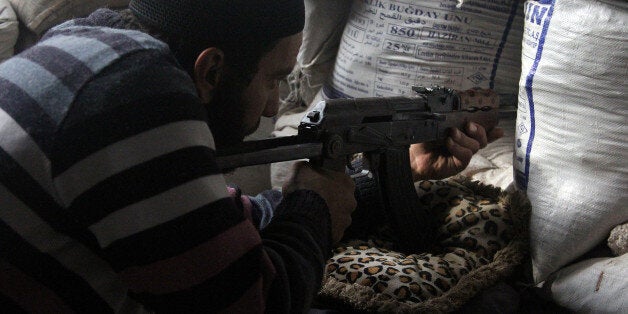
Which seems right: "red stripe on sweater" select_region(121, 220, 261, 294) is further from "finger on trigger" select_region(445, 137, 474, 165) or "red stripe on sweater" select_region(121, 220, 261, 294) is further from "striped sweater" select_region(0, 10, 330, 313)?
"finger on trigger" select_region(445, 137, 474, 165)

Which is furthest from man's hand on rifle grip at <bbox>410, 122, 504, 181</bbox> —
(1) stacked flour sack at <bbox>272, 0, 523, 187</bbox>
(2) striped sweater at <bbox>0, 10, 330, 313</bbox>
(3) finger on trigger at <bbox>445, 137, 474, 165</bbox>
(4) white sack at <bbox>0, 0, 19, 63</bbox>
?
(4) white sack at <bbox>0, 0, 19, 63</bbox>

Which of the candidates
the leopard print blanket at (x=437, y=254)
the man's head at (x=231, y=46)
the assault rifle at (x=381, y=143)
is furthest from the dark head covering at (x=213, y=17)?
the leopard print blanket at (x=437, y=254)

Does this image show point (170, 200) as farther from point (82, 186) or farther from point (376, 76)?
point (376, 76)

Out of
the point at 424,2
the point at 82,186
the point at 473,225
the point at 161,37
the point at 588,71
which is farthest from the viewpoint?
the point at 424,2

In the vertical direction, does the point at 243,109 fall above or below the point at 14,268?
above

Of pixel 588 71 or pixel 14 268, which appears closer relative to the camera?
pixel 14 268

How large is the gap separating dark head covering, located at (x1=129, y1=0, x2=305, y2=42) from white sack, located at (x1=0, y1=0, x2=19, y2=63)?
0.96m

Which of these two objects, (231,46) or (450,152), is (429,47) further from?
(231,46)

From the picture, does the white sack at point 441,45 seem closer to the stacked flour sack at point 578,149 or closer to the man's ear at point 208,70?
the stacked flour sack at point 578,149

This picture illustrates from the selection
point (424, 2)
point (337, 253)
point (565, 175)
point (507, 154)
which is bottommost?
point (337, 253)

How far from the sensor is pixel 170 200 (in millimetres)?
→ 639

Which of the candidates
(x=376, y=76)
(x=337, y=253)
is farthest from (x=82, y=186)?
(x=376, y=76)

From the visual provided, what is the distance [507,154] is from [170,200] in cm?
93

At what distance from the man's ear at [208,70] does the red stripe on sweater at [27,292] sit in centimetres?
27
